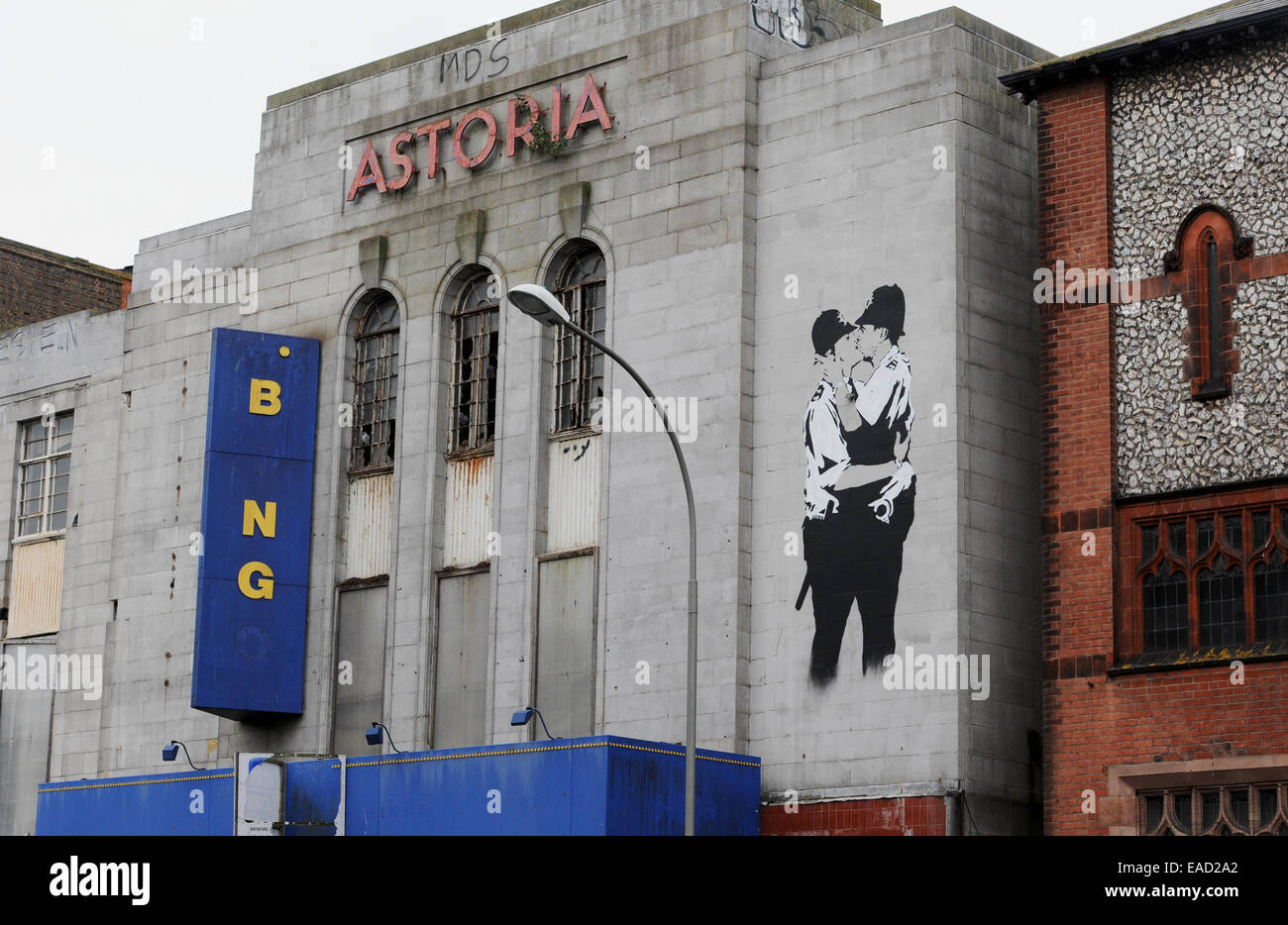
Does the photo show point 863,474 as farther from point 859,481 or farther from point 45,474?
point 45,474

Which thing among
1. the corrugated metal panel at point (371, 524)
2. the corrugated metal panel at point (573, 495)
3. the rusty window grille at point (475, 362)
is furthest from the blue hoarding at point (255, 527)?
the corrugated metal panel at point (573, 495)

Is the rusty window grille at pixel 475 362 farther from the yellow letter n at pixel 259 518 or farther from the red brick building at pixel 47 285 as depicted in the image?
the red brick building at pixel 47 285

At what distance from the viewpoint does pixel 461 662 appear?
33656mm

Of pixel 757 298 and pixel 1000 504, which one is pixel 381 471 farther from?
pixel 1000 504

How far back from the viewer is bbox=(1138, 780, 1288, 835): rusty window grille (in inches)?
1012

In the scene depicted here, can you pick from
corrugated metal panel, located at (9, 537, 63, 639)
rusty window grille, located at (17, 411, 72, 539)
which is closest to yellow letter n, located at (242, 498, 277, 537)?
corrugated metal panel, located at (9, 537, 63, 639)

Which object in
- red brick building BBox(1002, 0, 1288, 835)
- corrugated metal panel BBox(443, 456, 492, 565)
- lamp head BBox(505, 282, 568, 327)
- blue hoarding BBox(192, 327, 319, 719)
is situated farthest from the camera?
blue hoarding BBox(192, 327, 319, 719)

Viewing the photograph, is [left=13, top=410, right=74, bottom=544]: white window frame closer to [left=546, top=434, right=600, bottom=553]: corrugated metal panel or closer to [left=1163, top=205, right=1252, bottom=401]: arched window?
[left=546, top=434, right=600, bottom=553]: corrugated metal panel

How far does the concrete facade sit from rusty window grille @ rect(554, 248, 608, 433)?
31 centimetres

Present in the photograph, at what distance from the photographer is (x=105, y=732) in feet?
125

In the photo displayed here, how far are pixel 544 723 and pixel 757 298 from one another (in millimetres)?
7194

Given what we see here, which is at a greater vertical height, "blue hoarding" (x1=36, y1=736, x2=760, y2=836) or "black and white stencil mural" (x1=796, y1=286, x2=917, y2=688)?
"black and white stencil mural" (x1=796, y1=286, x2=917, y2=688)

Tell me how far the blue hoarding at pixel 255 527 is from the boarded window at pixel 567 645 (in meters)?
5.27
